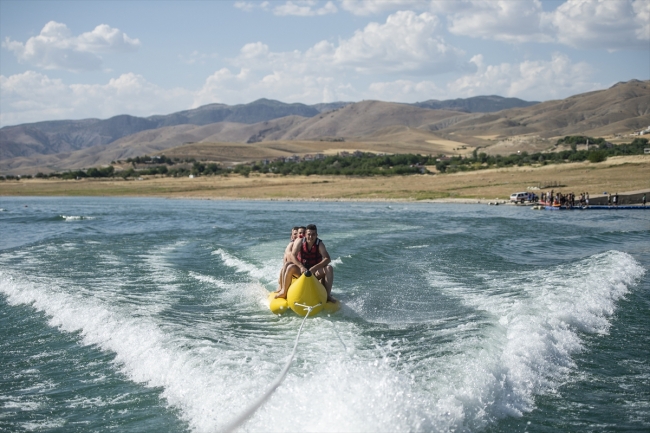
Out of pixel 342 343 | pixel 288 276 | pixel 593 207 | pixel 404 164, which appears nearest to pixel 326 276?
pixel 288 276

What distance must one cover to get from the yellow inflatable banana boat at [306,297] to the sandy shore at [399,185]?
40.5 meters

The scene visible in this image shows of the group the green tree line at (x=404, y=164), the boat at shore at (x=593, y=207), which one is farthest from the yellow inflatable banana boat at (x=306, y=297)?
the green tree line at (x=404, y=164)

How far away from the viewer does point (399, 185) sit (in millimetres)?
68188

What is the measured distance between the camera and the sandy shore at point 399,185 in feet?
179

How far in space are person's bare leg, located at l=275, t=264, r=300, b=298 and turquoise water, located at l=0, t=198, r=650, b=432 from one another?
0.53 meters

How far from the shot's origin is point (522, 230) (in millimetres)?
29188

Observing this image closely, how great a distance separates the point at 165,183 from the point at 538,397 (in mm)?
81190

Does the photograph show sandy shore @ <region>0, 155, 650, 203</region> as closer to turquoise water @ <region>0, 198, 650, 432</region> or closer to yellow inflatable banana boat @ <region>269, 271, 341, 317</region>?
turquoise water @ <region>0, 198, 650, 432</region>

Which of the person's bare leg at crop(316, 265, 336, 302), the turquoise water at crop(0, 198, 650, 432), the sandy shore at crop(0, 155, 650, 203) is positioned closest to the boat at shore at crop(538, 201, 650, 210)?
the sandy shore at crop(0, 155, 650, 203)

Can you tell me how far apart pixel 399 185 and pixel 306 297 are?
188ft

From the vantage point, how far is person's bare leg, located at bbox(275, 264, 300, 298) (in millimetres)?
12242

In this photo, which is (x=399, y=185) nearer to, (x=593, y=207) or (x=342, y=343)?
(x=593, y=207)

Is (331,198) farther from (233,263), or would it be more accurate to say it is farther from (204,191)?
(233,263)

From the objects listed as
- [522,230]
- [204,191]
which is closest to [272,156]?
[204,191]
